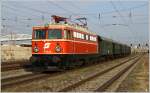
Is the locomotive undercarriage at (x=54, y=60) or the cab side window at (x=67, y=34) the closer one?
the locomotive undercarriage at (x=54, y=60)

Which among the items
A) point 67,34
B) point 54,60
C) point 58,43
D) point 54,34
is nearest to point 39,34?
point 54,34

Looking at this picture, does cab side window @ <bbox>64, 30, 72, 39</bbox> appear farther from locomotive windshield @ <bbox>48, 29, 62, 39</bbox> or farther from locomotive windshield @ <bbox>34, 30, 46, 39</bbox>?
locomotive windshield @ <bbox>34, 30, 46, 39</bbox>

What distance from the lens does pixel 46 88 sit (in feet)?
44.4

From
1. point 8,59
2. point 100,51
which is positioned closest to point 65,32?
point 100,51

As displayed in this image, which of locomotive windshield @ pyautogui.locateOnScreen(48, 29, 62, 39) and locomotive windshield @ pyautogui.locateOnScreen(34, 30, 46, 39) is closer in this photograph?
locomotive windshield @ pyautogui.locateOnScreen(48, 29, 62, 39)

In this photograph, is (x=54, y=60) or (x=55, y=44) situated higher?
(x=55, y=44)

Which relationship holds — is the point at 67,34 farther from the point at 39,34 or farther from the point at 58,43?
the point at 39,34

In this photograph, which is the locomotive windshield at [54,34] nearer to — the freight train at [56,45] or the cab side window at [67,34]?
the freight train at [56,45]

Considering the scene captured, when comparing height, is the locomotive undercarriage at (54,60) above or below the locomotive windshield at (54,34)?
below

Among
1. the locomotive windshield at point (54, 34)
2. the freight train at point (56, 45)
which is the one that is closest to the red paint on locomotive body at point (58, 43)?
the freight train at point (56, 45)

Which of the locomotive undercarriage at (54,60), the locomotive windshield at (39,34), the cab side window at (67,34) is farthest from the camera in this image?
the locomotive windshield at (39,34)

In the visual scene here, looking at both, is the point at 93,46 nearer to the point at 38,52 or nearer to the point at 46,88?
the point at 38,52

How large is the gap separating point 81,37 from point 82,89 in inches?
467

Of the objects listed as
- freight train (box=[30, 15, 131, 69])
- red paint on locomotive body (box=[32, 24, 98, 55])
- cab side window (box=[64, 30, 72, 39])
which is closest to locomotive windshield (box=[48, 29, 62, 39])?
freight train (box=[30, 15, 131, 69])
